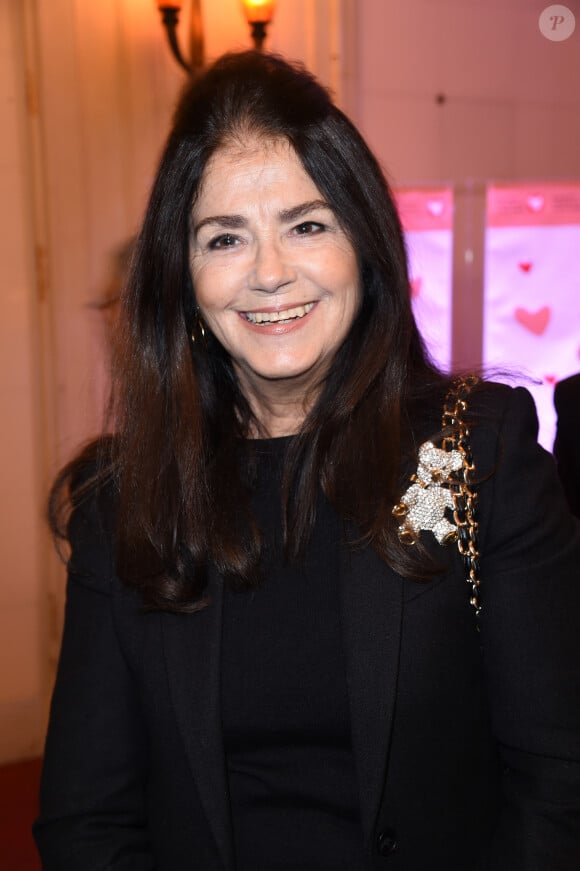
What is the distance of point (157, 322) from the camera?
1.79 meters

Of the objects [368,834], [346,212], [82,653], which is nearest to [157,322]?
[346,212]

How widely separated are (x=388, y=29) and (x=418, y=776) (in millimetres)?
3390

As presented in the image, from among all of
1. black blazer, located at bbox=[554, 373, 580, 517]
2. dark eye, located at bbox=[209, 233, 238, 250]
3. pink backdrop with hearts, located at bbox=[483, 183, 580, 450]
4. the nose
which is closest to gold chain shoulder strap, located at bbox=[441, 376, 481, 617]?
the nose

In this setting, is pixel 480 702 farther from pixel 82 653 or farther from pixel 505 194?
pixel 505 194

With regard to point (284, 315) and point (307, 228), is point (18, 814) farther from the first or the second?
point (307, 228)

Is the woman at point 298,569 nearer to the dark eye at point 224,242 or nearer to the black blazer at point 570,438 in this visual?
the dark eye at point 224,242

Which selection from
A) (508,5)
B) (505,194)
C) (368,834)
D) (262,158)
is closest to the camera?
(368,834)

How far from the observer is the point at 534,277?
4.16 metres

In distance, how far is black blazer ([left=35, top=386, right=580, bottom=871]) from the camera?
4.66ft

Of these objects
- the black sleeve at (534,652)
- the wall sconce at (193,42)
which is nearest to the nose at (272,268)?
the black sleeve at (534,652)

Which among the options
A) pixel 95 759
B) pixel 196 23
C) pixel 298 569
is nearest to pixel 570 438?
pixel 298 569

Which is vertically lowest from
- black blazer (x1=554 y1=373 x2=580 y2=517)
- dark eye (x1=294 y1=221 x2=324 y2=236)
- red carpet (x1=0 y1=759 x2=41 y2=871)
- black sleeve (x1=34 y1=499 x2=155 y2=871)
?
red carpet (x1=0 y1=759 x2=41 y2=871)

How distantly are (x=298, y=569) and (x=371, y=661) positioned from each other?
228 mm

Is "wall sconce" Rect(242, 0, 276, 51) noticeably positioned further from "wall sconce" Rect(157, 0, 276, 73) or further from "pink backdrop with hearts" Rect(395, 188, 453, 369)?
"pink backdrop with hearts" Rect(395, 188, 453, 369)
